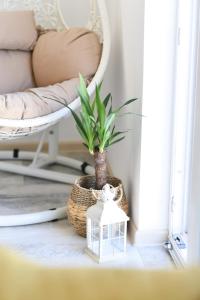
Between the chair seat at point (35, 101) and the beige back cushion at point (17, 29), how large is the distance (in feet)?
1.59

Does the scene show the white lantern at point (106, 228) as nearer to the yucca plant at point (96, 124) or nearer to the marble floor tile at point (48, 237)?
the marble floor tile at point (48, 237)

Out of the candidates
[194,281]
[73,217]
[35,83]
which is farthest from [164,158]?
[194,281]

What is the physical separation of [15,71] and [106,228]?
4.01 ft

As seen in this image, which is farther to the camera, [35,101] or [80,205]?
[35,101]

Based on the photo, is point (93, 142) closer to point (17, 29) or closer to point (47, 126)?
point (47, 126)

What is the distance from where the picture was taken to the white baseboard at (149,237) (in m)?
2.12

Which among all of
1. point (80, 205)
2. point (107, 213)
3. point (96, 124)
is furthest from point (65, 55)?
point (107, 213)

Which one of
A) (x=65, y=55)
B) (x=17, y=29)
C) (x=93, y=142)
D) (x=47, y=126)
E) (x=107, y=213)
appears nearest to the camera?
(x=107, y=213)

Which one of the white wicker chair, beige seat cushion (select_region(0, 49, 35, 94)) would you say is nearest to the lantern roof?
the white wicker chair

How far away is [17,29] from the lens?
2799 millimetres

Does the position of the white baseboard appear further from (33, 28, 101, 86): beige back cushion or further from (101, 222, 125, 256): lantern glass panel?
(33, 28, 101, 86): beige back cushion

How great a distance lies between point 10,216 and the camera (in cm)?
233

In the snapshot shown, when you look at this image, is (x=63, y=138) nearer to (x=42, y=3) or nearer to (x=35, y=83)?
(x=35, y=83)

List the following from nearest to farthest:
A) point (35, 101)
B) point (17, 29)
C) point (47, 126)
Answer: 1. point (35, 101)
2. point (47, 126)
3. point (17, 29)
